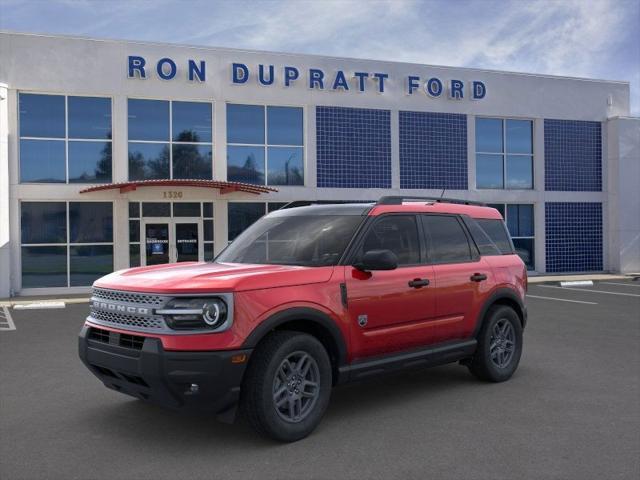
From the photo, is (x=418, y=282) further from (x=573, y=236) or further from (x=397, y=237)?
(x=573, y=236)

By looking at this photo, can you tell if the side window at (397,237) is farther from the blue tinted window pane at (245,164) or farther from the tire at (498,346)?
the blue tinted window pane at (245,164)

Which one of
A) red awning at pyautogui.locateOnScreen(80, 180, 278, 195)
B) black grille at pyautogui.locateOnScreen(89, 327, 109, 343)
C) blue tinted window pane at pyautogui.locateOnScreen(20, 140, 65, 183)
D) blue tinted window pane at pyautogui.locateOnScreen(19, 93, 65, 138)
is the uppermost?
blue tinted window pane at pyautogui.locateOnScreen(19, 93, 65, 138)

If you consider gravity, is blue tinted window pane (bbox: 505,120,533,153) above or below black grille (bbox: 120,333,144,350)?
above

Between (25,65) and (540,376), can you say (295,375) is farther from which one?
(25,65)

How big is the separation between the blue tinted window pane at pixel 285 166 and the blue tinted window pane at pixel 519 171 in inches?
327

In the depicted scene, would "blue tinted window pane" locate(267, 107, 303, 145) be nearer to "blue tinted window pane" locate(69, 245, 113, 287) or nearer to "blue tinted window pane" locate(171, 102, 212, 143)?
"blue tinted window pane" locate(171, 102, 212, 143)

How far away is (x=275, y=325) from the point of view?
182 inches

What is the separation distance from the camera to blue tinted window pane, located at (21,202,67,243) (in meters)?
18.2

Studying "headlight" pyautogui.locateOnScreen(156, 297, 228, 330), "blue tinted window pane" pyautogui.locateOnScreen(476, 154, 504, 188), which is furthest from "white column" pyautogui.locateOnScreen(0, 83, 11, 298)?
"blue tinted window pane" pyautogui.locateOnScreen(476, 154, 504, 188)

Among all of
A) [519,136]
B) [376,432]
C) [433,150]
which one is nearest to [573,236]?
[519,136]

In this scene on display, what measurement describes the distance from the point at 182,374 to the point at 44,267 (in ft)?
51.5

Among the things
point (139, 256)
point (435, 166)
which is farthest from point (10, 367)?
point (435, 166)

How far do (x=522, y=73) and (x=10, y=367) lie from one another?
21032 mm

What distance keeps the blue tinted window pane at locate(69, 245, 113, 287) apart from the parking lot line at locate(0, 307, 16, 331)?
358 centimetres
